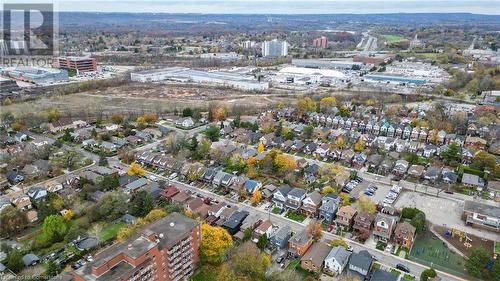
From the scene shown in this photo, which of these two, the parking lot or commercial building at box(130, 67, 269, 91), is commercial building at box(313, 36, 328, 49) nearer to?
commercial building at box(130, 67, 269, 91)

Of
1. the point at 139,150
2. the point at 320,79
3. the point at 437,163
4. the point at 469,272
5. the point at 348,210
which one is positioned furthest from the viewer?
the point at 320,79

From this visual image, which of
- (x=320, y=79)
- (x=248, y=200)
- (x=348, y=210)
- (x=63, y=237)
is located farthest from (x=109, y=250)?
(x=320, y=79)

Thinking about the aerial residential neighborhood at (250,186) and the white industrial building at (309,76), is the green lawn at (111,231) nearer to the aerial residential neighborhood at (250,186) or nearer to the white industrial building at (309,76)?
the aerial residential neighborhood at (250,186)

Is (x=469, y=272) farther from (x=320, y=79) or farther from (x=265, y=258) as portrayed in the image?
A: (x=320, y=79)

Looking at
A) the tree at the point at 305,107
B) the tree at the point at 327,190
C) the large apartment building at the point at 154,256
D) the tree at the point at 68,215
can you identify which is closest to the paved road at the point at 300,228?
the tree at the point at 327,190

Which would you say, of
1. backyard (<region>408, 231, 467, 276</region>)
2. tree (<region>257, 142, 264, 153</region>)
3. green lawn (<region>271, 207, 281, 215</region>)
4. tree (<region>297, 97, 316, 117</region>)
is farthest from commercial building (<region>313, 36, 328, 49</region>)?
backyard (<region>408, 231, 467, 276</region>)

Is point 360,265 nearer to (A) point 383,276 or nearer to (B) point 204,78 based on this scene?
(A) point 383,276

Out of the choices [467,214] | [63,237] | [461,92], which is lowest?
[63,237]
